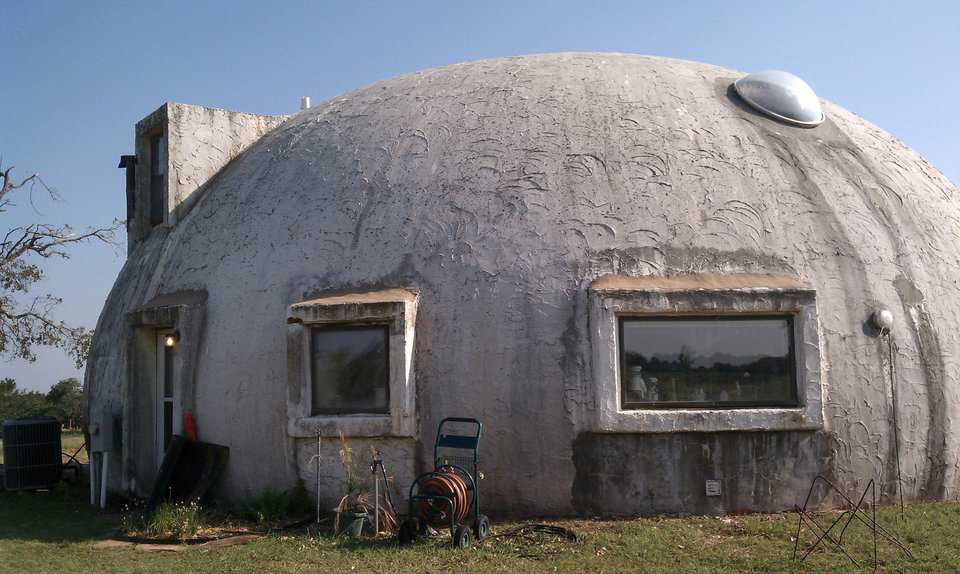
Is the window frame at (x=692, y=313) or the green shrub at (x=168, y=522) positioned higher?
the window frame at (x=692, y=313)

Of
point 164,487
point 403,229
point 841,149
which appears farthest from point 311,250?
point 841,149

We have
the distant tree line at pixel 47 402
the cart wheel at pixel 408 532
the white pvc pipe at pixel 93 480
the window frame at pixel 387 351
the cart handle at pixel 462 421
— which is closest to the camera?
the cart wheel at pixel 408 532

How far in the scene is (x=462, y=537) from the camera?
24.3ft

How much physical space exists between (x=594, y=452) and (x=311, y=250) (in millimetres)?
3550

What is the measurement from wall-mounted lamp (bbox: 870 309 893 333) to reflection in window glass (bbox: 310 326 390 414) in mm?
4683

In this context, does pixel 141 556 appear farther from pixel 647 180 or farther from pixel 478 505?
pixel 647 180

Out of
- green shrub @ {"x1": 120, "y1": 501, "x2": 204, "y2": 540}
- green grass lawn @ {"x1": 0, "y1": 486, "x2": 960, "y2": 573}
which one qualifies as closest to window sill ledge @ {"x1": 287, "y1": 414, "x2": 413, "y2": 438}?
green grass lawn @ {"x1": 0, "y1": 486, "x2": 960, "y2": 573}

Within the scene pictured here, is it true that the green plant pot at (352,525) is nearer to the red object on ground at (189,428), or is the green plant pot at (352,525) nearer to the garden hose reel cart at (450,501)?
the garden hose reel cart at (450,501)

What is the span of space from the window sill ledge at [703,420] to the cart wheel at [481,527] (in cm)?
135

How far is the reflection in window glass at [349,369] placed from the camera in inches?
344

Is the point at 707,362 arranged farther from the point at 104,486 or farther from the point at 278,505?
the point at 104,486

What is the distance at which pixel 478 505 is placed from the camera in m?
7.99

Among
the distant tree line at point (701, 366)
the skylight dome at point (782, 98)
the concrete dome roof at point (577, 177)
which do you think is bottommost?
the distant tree line at point (701, 366)

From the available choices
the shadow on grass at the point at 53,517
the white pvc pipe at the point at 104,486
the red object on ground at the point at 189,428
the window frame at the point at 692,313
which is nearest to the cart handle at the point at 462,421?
the window frame at the point at 692,313
